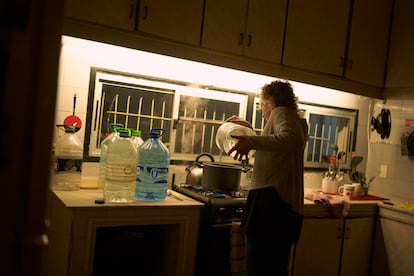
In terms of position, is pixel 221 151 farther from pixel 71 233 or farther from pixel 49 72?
pixel 49 72

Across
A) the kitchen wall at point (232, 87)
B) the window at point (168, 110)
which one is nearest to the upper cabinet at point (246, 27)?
the kitchen wall at point (232, 87)

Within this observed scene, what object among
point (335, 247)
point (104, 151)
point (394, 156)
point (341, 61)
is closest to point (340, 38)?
point (341, 61)

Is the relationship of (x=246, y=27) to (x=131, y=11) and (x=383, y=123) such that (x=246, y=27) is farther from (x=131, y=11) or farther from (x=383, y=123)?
(x=383, y=123)

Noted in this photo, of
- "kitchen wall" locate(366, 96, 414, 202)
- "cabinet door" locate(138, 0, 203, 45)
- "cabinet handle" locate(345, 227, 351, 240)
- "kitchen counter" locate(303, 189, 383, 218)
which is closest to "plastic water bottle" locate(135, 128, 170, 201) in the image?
"cabinet door" locate(138, 0, 203, 45)

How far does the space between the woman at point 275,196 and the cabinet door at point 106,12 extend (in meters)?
0.79

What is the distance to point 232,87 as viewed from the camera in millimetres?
2660

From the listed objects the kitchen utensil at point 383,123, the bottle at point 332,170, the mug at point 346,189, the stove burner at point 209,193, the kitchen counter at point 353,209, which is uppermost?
the kitchen utensil at point 383,123

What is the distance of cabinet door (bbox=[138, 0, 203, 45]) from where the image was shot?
195cm

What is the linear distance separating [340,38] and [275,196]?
142 cm

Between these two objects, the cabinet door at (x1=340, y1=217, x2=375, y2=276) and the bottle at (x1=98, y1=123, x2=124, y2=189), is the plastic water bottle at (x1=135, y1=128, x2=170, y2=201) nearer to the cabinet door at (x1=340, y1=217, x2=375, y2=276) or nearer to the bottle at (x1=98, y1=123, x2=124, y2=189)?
the bottle at (x1=98, y1=123, x2=124, y2=189)

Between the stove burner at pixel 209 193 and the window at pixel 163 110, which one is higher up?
the window at pixel 163 110

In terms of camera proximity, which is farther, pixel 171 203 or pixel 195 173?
pixel 195 173

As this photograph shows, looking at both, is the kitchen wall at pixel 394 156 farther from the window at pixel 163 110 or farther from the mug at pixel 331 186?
the window at pixel 163 110

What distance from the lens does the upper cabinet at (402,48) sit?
9.49 ft
